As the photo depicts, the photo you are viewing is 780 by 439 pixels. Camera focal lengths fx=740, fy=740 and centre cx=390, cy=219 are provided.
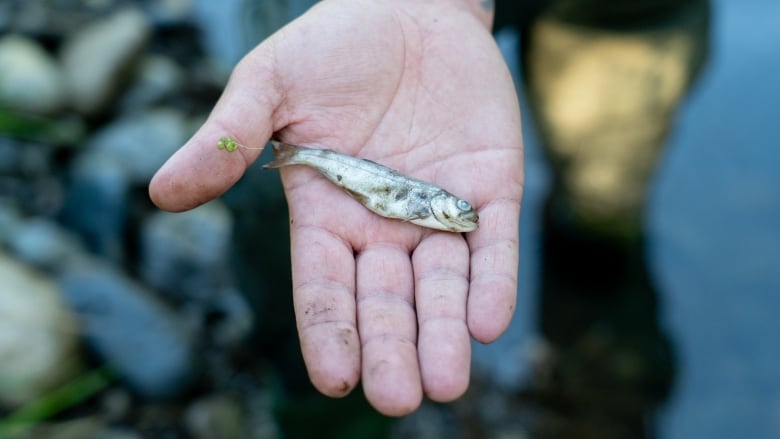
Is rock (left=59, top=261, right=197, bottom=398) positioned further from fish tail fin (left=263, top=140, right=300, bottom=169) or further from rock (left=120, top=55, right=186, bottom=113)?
rock (left=120, top=55, right=186, bottom=113)

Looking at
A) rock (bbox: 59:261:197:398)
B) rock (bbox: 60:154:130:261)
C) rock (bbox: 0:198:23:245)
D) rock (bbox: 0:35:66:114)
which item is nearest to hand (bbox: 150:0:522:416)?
rock (bbox: 59:261:197:398)

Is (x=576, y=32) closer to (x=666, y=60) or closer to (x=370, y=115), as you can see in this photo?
(x=666, y=60)

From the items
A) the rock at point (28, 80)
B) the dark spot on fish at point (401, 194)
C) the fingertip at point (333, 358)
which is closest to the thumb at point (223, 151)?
the dark spot on fish at point (401, 194)

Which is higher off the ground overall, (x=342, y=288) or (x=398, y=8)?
(x=398, y=8)

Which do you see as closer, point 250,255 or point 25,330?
point 250,255

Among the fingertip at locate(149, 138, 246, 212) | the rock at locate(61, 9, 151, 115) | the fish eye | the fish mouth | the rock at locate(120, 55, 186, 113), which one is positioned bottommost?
the rock at locate(120, 55, 186, 113)

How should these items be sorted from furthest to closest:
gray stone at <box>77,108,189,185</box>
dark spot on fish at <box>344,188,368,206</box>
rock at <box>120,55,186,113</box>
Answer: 1. rock at <box>120,55,186,113</box>
2. gray stone at <box>77,108,189,185</box>
3. dark spot on fish at <box>344,188,368,206</box>

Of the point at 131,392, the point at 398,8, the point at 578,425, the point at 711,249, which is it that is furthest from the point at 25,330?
the point at 711,249
